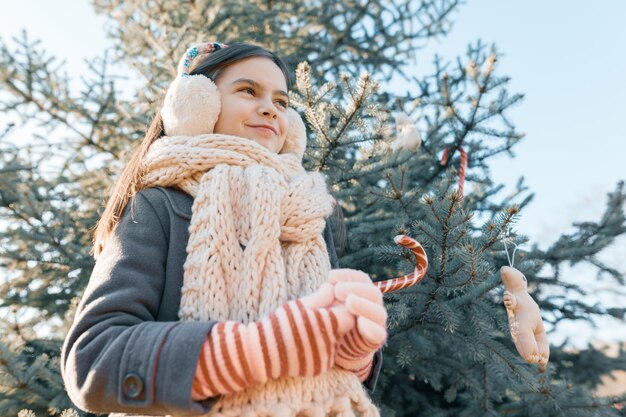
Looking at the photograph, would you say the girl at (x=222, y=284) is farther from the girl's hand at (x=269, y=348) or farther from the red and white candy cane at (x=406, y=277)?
the red and white candy cane at (x=406, y=277)

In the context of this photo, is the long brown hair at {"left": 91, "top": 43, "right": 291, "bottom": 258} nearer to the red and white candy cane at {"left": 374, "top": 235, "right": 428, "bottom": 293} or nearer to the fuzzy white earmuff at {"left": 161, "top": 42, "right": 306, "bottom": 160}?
the fuzzy white earmuff at {"left": 161, "top": 42, "right": 306, "bottom": 160}

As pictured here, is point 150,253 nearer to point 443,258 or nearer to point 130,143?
point 443,258

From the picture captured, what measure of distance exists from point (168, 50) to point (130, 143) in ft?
2.49

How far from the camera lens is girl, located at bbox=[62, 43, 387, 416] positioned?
3.04 ft

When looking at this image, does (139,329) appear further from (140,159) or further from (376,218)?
(376,218)

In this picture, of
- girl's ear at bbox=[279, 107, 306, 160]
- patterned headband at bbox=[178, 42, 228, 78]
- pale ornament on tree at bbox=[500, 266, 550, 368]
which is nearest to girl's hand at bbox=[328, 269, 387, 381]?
pale ornament on tree at bbox=[500, 266, 550, 368]

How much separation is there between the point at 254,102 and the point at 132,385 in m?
0.87

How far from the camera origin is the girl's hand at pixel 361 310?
0.95 metres

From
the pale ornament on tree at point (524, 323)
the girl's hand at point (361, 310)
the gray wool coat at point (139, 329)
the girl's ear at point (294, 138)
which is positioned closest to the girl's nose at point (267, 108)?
the girl's ear at point (294, 138)

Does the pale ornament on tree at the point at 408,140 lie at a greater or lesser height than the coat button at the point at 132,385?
greater

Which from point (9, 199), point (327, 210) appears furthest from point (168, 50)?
point (327, 210)

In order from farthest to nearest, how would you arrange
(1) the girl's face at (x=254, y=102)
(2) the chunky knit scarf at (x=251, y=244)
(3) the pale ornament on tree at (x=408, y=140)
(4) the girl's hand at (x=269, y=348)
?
(3) the pale ornament on tree at (x=408, y=140), (1) the girl's face at (x=254, y=102), (2) the chunky knit scarf at (x=251, y=244), (4) the girl's hand at (x=269, y=348)

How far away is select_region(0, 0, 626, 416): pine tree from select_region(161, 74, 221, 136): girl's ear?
1.92 ft

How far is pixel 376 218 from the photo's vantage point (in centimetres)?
256
